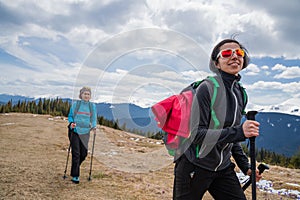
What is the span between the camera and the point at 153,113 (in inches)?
108

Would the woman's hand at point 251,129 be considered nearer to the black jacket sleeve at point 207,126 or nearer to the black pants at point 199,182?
the black jacket sleeve at point 207,126

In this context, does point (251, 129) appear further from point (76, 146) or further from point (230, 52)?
point (76, 146)

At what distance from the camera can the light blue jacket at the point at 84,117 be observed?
789 centimetres

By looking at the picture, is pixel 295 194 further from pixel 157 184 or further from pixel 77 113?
pixel 77 113

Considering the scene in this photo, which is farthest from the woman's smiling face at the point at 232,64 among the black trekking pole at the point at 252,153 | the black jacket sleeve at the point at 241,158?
the black jacket sleeve at the point at 241,158

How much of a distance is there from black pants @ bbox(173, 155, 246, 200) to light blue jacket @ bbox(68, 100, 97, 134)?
562 cm

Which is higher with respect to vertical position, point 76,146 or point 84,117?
point 84,117

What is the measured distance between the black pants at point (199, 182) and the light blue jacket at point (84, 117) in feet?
18.4

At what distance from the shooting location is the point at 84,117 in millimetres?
7992

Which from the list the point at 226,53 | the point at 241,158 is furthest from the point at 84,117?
the point at 226,53

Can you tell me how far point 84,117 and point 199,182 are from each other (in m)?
5.90

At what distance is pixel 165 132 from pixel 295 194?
874cm

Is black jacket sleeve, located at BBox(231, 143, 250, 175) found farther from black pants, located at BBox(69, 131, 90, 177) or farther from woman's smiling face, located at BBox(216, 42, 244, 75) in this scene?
black pants, located at BBox(69, 131, 90, 177)

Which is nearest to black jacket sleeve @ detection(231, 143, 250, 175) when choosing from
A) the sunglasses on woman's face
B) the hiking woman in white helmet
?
the hiking woman in white helmet
